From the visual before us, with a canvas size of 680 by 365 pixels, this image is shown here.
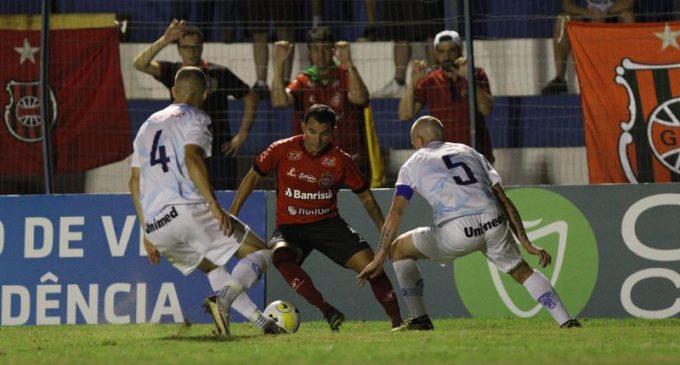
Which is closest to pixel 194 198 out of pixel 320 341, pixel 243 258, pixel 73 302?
pixel 243 258

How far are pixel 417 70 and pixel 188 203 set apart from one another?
187 inches

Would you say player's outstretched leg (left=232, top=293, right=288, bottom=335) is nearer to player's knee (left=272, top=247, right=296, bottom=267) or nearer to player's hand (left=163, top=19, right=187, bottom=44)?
player's knee (left=272, top=247, right=296, bottom=267)

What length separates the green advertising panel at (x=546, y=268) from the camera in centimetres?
1375

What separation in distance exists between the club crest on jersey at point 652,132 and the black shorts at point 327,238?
3.42 metres

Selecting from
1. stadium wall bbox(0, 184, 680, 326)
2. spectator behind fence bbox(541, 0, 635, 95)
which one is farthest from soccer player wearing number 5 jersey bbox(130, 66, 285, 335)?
spectator behind fence bbox(541, 0, 635, 95)

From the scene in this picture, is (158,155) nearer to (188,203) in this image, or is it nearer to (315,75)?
(188,203)

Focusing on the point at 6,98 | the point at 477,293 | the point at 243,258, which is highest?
the point at 6,98

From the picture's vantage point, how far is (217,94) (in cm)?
1473

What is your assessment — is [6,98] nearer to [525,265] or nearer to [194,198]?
[194,198]

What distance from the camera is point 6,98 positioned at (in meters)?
14.7

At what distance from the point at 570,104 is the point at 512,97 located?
687 millimetres

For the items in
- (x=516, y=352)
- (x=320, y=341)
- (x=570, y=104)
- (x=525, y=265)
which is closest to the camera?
(x=516, y=352)

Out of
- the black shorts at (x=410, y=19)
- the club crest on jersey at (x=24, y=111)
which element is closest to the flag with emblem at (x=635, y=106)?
the black shorts at (x=410, y=19)

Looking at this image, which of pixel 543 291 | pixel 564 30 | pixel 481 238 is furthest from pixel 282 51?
pixel 543 291
